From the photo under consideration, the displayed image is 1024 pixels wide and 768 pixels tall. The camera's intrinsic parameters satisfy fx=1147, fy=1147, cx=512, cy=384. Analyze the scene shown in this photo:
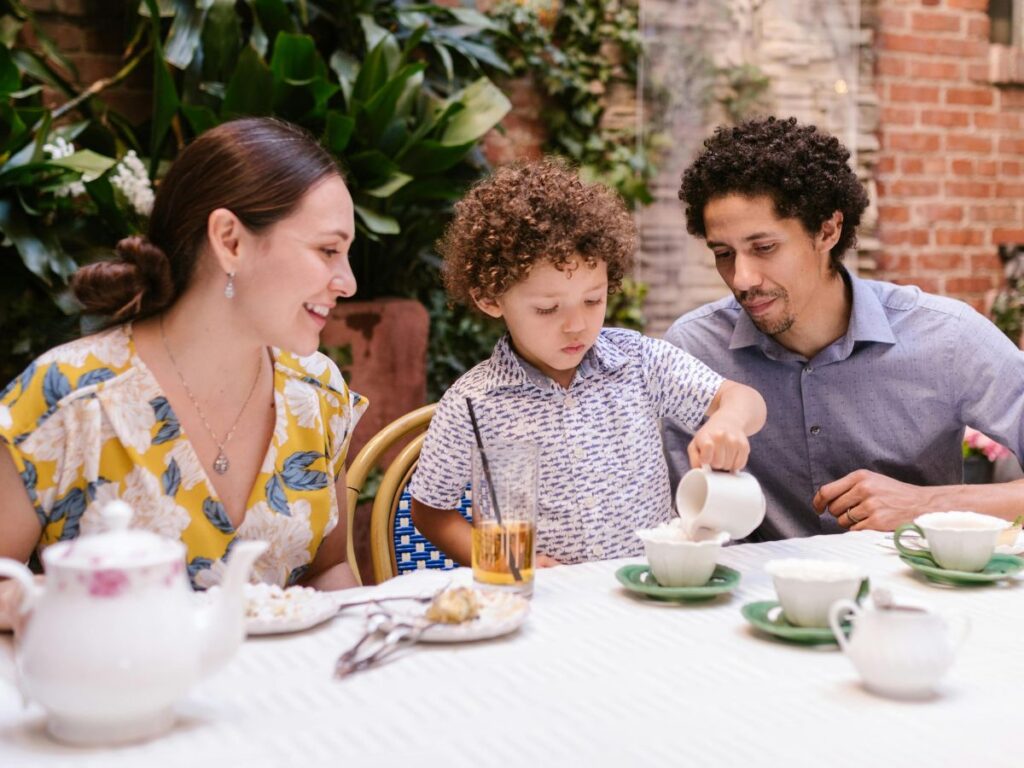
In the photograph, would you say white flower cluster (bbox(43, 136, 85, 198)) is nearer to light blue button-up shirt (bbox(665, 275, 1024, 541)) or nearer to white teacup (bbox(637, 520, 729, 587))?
light blue button-up shirt (bbox(665, 275, 1024, 541))

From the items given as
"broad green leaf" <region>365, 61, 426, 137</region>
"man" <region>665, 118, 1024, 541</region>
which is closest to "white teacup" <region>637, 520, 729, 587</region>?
"man" <region>665, 118, 1024, 541</region>

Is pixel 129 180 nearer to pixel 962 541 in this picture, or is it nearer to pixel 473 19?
pixel 473 19

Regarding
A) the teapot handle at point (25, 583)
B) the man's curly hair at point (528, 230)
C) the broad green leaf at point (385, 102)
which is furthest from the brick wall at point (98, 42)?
the teapot handle at point (25, 583)

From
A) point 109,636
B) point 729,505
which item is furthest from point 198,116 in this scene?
point 109,636

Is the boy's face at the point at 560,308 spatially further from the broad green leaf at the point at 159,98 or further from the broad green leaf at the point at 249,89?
the broad green leaf at the point at 159,98

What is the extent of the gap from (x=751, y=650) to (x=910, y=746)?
0.86ft

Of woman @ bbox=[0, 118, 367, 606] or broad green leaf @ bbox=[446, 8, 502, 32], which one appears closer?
woman @ bbox=[0, 118, 367, 606]

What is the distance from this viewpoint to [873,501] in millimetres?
1838

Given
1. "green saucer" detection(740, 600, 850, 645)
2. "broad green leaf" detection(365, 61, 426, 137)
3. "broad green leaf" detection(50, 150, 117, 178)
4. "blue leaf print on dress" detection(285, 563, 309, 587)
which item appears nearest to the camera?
"green saucer" detection(740, 600, 850, 645)

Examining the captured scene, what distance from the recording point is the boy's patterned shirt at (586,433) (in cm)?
185

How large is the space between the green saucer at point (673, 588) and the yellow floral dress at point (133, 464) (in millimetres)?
490

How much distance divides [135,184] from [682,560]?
2276mm

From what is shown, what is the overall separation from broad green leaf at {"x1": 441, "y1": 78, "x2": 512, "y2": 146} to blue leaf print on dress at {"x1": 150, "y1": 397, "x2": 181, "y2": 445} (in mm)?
2275

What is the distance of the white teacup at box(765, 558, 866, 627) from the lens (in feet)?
3.93
